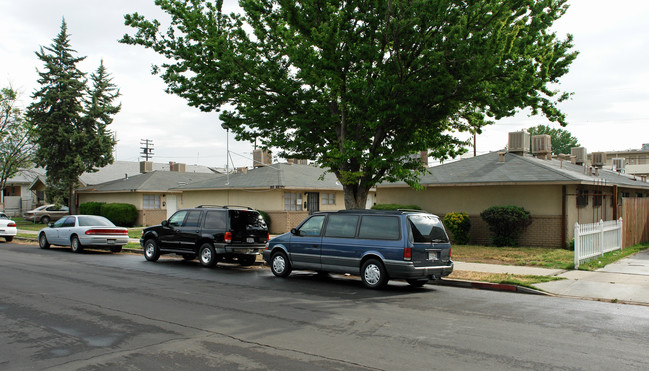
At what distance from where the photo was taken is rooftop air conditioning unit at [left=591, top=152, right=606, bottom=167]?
34.9 meters

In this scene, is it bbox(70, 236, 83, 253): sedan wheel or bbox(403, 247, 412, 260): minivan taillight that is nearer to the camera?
bbox(403, 247, 412, 260): minivan taillight

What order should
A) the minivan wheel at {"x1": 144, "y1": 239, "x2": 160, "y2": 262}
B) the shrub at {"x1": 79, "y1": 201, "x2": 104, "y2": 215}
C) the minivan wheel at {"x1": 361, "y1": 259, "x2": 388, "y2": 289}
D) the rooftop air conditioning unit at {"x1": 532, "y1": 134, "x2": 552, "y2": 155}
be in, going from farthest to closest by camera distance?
the shrub at {"x1": 79, "y1": 201, "x2": 104, "y2": 215}
the rooftop air conditioning unit at {"x1": 532, "y1": 134, "x2": 552, "y2": 155}
the minivan wheel at {"x1": 144, "y1": 239, "x2": 160, "y2": 262}
the minivan wheel at {"x1": 361, "y1": 259, "x2": 388, "y2": 289}

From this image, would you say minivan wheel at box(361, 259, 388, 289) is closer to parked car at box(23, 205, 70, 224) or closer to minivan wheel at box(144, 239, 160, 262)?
minivan wheel at box(144, 239, 160, 262)

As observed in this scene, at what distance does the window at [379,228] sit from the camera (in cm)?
1136

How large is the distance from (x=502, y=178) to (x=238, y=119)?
470 inches

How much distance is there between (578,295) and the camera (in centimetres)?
1078

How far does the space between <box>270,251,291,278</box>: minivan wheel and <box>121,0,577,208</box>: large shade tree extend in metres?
3.20

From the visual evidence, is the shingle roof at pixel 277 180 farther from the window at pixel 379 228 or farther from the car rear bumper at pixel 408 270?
the car rear bumper at pixel 408 270

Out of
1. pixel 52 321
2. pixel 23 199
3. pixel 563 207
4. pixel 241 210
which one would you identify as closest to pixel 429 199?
pixel 563 207

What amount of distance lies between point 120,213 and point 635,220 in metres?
32.3

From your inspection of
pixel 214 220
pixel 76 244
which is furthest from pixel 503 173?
pixel 76 244

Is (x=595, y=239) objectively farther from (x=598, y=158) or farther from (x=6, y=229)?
(x=6, y=229)

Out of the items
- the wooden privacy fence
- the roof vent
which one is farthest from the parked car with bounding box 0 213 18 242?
the wooden privacy fence

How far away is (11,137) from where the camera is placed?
148 ft
